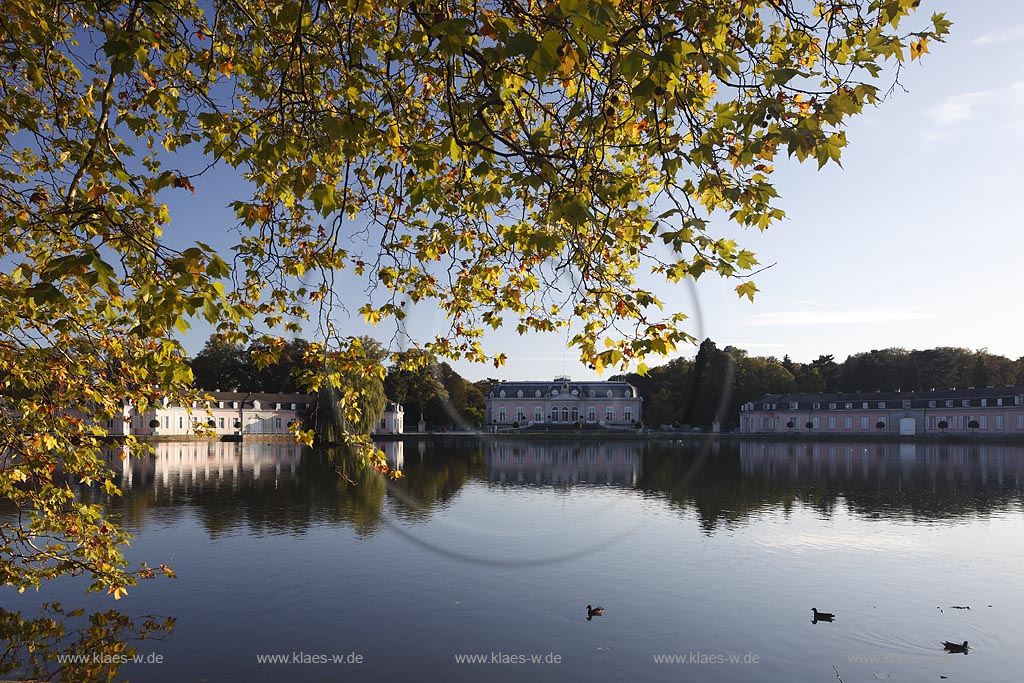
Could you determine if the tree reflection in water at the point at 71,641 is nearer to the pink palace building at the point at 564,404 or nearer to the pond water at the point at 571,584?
the pond water at the point at 571,584

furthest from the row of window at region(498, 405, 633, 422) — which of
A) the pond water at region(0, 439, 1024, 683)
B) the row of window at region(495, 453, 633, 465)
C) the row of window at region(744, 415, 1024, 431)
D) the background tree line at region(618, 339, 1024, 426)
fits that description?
the pond water at region(0, 439, 1024, 683)

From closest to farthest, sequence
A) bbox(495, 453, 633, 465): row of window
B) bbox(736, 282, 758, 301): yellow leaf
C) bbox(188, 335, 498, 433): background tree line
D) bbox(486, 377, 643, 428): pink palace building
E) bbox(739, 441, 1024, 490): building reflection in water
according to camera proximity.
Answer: bbox(736, 282, 758, 301): yellow leaf, bbox(739, 441, 1024, 490): building reflection in water, bbox(495, 453, 633, 465): row of window, bbox(188, 335, 498, 433): background tree line, bbox(486, 377, 643, 428): pink palace building

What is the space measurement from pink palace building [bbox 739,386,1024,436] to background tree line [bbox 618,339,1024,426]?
2.68 meters

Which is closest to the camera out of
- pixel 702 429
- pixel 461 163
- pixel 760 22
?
pixel 760 22

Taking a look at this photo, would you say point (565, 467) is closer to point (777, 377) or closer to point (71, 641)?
point (71, 641)

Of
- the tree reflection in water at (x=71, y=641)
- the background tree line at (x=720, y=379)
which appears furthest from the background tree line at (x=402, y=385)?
the tree reflection in water at (x=71, y=641)

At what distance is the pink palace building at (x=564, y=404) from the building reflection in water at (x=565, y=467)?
33687 millimetres

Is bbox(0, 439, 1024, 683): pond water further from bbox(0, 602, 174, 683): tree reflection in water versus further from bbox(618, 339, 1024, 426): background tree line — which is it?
bbox(618, 339, 1024, 426): background tree line

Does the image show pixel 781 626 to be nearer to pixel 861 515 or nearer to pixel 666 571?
pixel 666 571

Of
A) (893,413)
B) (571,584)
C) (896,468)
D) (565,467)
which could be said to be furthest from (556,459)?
(893,413)

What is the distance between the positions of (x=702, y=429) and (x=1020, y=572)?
6806 cm

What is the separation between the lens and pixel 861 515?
861 inches

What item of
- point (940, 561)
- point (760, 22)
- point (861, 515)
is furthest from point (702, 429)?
point (760, 22)

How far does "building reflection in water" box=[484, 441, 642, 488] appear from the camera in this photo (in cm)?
3325
